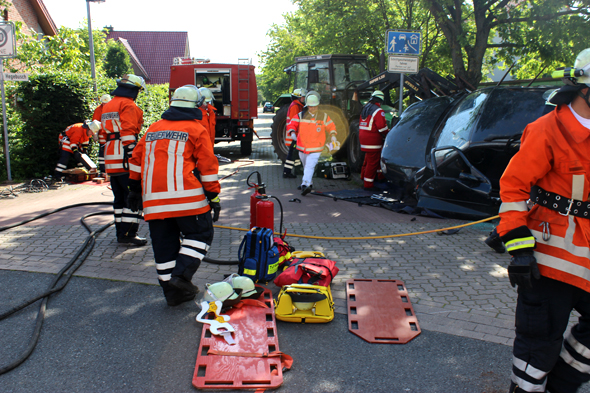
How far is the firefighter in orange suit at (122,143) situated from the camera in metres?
5.57

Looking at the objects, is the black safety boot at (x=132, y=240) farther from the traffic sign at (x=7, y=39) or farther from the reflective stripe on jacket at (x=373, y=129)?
the traffic sign at (x=7, y=39)

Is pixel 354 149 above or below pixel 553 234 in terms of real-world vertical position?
above

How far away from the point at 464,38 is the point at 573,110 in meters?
11.7

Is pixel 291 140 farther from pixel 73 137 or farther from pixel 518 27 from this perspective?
pixel 518 27

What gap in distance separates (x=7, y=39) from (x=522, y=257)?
1064cm

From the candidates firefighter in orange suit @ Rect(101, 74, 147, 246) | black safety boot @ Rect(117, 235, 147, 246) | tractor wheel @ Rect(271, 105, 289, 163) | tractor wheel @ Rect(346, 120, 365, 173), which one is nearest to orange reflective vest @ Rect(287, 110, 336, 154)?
tractor wheel @ Rect(346, 120, 365, 173)

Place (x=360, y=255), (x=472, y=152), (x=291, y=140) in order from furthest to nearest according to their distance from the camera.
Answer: (x=291, y=140) < (x=472, y=152) < (x=360, y=255)

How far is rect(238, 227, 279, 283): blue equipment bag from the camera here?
14.8ft

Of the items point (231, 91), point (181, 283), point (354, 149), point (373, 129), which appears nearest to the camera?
point (181, 283)

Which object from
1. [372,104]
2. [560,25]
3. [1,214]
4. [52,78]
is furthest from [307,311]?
[560,25]

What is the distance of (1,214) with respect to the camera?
7.35 metres

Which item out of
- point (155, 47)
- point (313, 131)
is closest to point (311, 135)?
point (313, 131)

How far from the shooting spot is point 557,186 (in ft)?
7.82

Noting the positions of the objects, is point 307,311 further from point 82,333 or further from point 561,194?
point 561,194
